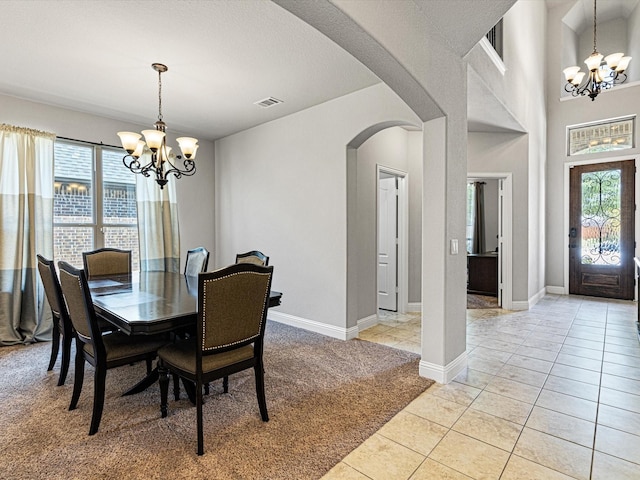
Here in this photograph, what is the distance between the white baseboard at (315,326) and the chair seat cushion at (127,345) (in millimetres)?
1965

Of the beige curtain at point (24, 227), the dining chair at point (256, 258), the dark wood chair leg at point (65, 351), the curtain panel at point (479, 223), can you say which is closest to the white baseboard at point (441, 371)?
the dining chair at point (256, 258)

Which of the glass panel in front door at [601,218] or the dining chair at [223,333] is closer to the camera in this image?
the dining chair at [223,333]

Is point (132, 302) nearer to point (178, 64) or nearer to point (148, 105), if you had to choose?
point (178, 64)

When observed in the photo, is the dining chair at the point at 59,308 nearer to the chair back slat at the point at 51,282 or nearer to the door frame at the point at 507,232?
the chair back slat at the point at 51,282

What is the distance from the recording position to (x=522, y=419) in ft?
7.12

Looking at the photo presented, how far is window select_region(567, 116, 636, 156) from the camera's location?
560 centimetres

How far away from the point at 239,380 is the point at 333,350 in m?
1.05

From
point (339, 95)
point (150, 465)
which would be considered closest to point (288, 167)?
point (339, 95)

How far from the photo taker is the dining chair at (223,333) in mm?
1848

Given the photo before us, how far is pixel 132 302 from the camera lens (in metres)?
2.31

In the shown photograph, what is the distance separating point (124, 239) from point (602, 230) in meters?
7.63

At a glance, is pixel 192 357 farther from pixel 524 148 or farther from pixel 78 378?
pixel 524 148

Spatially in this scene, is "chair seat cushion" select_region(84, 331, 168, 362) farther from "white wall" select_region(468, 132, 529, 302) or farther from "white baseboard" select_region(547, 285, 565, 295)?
"white baseboard" select_region(547, 285, 565, 295)

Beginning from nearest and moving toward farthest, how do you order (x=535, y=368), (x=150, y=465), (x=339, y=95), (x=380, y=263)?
(x=150, y=465), (x=535, y=368), (x=339, y=95), (x=380, y=263)
